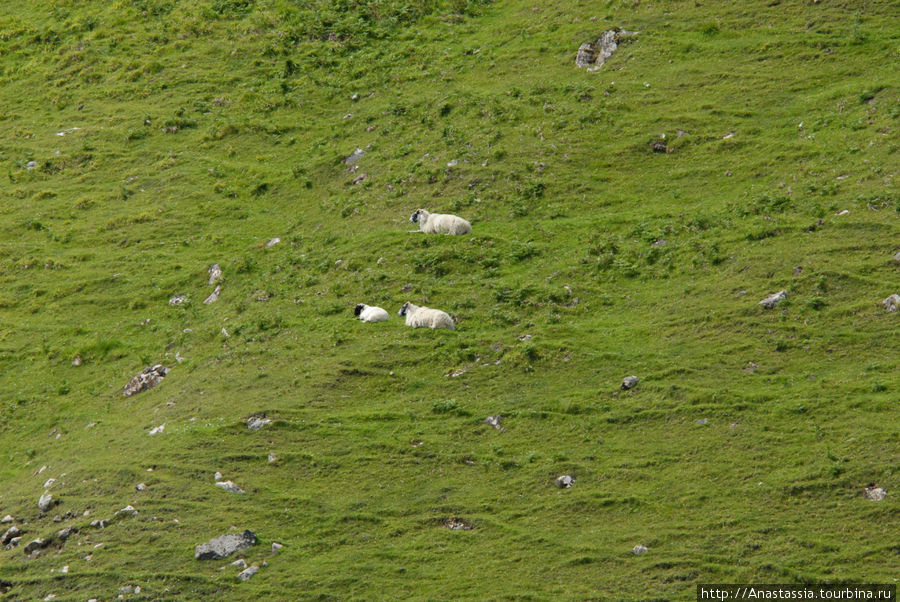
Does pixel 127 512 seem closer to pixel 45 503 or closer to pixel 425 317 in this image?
pixel 45 503

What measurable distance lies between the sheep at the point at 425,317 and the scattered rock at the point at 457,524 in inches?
248

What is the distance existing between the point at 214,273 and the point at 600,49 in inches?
684

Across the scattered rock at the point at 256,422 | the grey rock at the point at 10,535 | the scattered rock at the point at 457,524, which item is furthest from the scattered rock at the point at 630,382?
the grey rock at the point at 10,535

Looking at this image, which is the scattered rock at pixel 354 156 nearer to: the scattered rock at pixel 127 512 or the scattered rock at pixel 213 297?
the scattered rock at pixel 213 297

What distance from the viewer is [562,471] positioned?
15.3 meters

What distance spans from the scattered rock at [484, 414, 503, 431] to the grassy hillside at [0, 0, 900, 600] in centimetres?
21

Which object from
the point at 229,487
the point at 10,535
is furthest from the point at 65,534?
the point at 229,487

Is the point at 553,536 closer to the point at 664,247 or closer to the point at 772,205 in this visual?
the point at 664,247

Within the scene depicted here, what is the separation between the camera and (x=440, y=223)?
23781mm

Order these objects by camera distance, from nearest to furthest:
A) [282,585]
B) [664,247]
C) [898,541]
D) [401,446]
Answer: [898,541] → [282,585] → [401,446] → [664,247]

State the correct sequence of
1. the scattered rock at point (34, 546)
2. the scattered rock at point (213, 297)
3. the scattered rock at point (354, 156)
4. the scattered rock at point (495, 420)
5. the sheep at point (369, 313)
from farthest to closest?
the scattered rock at point (354, 156)
the scattered rock at point (213, 297)
the sheep at point (369, 313)
the scattered rock at point (495, 420)
the scattered rock at point (34, 546)

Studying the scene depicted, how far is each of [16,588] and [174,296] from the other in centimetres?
1218

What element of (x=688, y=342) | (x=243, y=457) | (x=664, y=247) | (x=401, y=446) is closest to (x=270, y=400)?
(x=243, y=457)

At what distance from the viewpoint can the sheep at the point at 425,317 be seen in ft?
65.9
